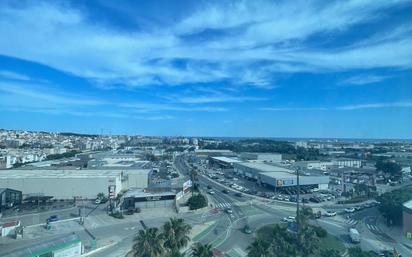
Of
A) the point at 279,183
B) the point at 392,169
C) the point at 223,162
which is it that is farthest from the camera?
the point at 223,162

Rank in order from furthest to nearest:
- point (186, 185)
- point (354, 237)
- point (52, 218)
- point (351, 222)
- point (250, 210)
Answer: point (186, 185), point (250, 210), point (52, 218), point (351, 222), point (354, 237)

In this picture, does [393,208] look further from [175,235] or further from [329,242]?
[175,235]

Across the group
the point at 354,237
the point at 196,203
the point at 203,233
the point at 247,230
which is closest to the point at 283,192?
the point at 196,203

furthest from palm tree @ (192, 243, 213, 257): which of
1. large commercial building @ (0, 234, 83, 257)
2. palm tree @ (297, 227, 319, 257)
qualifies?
large commercial building @ (0, 234, 83, 257)

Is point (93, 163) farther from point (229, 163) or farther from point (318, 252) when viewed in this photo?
point (318, 252)

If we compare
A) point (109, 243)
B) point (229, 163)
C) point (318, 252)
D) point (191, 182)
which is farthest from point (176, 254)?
point (229, 163)

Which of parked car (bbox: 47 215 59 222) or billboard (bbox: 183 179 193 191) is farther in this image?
billboard (bbox: 183 179 193 191)

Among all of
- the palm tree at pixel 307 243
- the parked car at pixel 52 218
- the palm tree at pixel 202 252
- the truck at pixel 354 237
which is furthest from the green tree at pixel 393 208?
the parked car at pixel 52 218

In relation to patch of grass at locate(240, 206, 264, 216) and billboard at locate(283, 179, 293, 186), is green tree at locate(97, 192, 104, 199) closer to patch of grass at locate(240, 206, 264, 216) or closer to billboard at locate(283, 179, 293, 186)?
patch of grass at locate(240, 206, 264, 216)

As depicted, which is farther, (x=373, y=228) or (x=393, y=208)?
(x=373, y=228)
